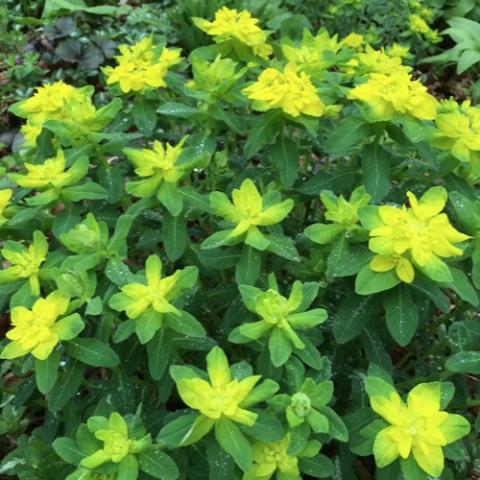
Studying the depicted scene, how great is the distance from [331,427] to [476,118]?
0.88m

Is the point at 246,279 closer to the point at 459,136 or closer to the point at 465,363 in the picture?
the point at 465,363

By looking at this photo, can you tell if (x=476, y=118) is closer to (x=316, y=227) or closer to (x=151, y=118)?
(x=316, y=227)

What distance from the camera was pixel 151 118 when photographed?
1961 millimetres

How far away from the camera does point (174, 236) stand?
1.66m

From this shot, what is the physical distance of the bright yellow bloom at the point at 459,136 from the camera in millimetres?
1688

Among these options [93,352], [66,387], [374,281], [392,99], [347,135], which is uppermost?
[392,99]

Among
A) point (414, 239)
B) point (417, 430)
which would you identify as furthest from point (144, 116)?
point (417, 430)

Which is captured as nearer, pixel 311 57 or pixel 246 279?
pixel 246 279

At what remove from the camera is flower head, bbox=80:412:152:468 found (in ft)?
4.47

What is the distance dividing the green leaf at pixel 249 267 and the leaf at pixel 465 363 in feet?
1.56

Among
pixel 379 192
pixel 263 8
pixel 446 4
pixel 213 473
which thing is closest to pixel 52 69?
pixel 263 8

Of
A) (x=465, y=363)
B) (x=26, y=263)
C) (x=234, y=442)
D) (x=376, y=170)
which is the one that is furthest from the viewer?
(x=376, y=170)

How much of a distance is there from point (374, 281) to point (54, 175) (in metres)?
0.82

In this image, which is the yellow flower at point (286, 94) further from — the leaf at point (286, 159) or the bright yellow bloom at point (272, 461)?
the bright yellow bloom at point (272, 461)
